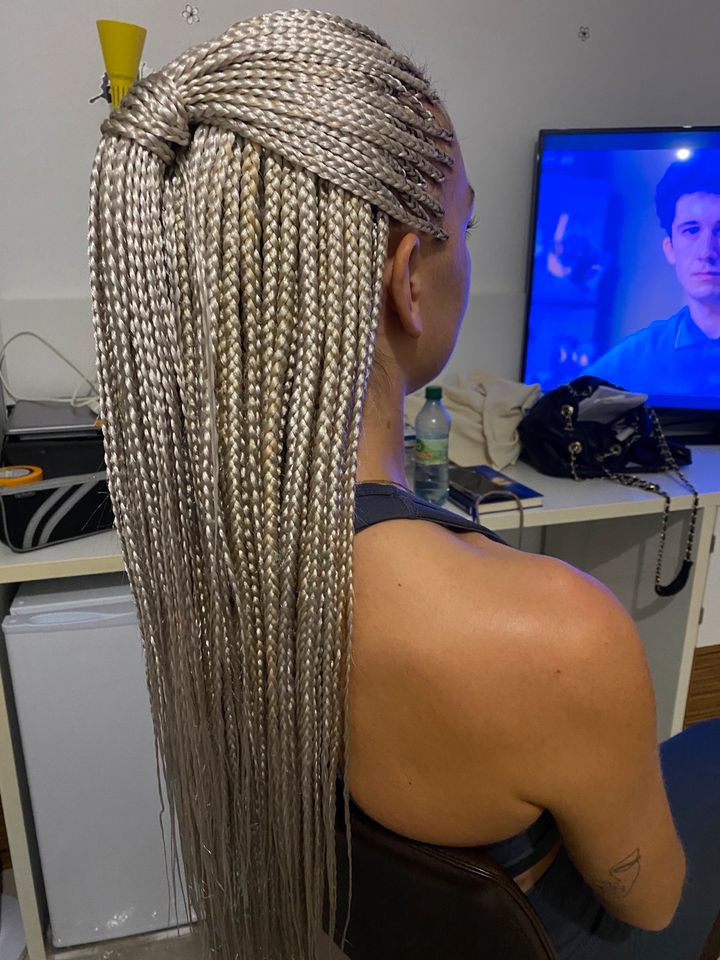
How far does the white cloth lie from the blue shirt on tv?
295mm

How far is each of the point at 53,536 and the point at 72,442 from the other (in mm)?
252

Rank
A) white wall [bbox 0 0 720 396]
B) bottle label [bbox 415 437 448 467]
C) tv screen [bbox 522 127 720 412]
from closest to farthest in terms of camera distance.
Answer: bottle label [bbox 415 437 448 467] < white wall [bbox 0 0 720 396] < tv screen [bbox 522 127 720 412]

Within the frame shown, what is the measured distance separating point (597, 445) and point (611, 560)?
0.41m

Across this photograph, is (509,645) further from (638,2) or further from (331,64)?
(638,2)

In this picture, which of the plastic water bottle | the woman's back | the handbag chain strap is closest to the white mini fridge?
the plastic water bottle

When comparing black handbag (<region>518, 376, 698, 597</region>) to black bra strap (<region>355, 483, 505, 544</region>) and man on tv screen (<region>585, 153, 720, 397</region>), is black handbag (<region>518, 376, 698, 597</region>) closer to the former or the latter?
man on tv screen (<region>585, 153, 720, 397</region>)

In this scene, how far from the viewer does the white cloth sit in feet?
5.74

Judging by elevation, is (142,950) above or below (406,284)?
below

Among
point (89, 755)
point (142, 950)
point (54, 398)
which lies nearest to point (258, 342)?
point (89, 755)

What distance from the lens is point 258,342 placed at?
60cm

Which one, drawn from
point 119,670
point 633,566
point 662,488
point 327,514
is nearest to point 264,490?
point 327,514

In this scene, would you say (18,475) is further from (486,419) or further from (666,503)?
(666,503)

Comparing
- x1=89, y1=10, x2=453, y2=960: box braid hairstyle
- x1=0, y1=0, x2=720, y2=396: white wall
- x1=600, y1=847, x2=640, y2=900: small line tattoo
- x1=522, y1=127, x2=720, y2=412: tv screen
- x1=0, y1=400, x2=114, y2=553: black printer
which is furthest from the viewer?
x1=522, y1=127, x2=720, y2=412: tv screen

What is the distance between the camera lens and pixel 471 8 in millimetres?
1856
